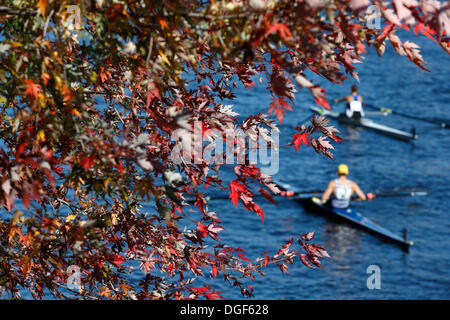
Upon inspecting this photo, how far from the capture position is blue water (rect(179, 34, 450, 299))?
46.8 ft

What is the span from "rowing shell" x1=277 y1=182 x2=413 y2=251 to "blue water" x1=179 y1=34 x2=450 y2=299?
0.19 m

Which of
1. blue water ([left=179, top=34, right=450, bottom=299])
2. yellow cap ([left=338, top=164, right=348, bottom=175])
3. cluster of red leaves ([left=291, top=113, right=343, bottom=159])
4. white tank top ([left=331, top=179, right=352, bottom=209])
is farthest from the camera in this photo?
white tank top ([left=331, top=179, right=352, bottom=209])

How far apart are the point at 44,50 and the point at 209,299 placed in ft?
7.19

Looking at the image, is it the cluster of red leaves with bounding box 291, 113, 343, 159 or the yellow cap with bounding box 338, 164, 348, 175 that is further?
the yellow cap with bounding box 338, 164, 348, 175

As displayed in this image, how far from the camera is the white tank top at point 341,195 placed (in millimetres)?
16578

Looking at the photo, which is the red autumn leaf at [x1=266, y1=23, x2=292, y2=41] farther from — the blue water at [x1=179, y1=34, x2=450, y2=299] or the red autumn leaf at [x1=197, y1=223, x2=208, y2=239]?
the blue water at [x1=179, y1=34, x2=450, y2=299]

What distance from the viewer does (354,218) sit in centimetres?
1702

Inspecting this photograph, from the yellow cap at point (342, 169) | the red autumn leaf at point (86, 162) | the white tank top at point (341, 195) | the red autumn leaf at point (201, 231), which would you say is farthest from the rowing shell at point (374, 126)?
the red autumn leaf at point (86, 162)

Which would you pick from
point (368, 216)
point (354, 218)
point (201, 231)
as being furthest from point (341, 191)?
point (201, 231)

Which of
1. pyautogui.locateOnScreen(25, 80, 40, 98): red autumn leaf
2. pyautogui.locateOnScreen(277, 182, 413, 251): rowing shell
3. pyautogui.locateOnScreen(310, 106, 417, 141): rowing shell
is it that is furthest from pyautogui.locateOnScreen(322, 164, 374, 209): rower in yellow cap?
pyautogui.locateOnScreen(25, 80, 40, 98): red autumn leaf

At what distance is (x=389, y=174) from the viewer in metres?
21.3

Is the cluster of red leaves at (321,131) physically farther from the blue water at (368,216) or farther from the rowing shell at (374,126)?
the rowing shell at (374,126)

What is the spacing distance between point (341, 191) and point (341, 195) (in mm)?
195
